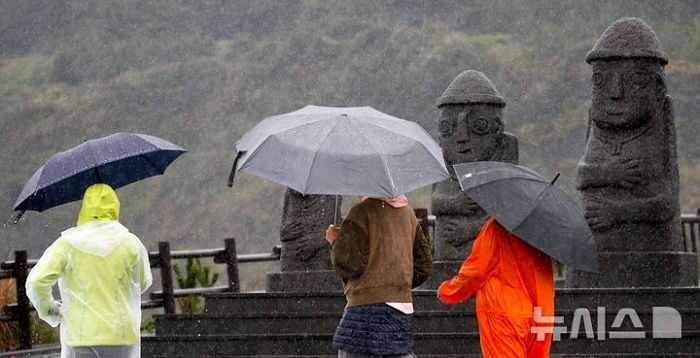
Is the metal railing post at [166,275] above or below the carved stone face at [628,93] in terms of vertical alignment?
below

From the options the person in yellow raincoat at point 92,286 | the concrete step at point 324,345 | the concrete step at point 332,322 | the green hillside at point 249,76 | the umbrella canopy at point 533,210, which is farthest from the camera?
the green hillside at point 249,76

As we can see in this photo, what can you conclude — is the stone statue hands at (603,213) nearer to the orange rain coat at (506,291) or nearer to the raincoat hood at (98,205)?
the orange rain coat at (506,291)

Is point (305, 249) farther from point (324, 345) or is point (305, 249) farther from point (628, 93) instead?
point (628, 93)

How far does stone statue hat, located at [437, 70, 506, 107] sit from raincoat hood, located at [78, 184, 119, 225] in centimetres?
671

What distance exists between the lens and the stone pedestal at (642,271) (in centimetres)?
1140

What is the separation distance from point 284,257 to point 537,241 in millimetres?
7260

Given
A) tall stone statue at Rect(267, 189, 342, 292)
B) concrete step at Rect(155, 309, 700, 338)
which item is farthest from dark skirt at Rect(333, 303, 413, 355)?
tall stone statue at Rect(267, 189, 342, 292)

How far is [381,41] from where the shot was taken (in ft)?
168

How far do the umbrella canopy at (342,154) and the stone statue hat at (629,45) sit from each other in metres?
5.50

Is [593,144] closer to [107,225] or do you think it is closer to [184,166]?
[107,225]

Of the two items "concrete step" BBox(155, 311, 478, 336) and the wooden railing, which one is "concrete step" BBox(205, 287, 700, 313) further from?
the wooden railing

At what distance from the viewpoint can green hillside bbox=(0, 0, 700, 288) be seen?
4338 cm

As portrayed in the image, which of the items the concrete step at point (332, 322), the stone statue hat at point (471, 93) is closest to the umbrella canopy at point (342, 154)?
the concrete step at point (332, 322)

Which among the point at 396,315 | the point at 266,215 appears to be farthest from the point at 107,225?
the point at 266,215
